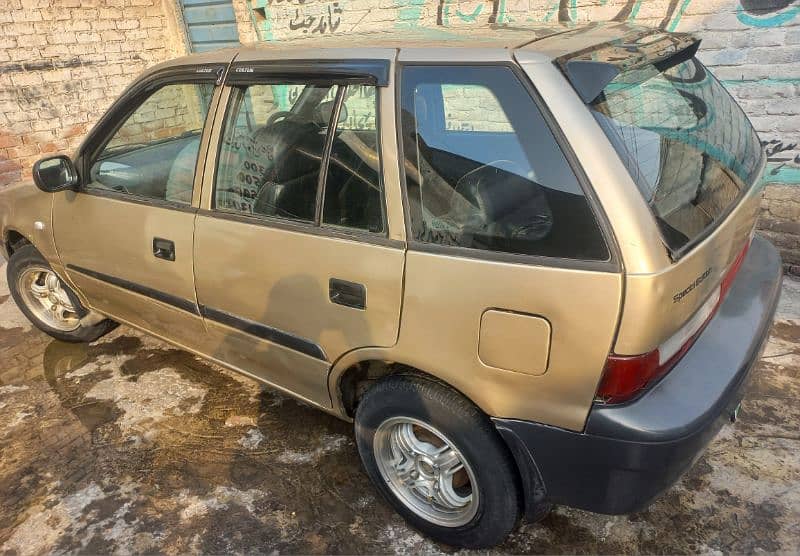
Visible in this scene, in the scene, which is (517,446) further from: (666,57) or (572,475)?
(666,57)

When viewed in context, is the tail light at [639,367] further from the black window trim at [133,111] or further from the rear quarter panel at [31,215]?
the rear quarter panel at [31,215]

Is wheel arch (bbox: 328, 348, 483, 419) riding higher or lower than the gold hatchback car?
lower

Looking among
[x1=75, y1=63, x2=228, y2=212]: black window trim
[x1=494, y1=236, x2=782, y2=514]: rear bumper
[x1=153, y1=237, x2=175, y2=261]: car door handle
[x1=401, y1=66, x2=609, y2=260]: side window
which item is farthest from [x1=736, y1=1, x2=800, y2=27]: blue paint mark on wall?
[x1=153, y1=237, x2=175, y2=261]: car door handle

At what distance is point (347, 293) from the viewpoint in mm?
1978

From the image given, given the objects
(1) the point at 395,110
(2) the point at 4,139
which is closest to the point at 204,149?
(1) the point at 395,110

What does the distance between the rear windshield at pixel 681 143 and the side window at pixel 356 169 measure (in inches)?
28.8

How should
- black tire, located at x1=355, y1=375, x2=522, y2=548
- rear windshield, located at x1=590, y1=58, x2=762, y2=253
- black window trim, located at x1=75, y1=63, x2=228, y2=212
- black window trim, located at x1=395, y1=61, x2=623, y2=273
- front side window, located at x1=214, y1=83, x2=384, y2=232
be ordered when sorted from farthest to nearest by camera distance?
black window trim, located at x1=75, y1=63, x2=228, y2=212 → front side window, located at x1=214, y1=83, x2=384, y2=232 → black tire, located at x1=355, y1=375, x2=522, y2=548 → rear windshield, located at x1=590, y1=58, x2=762, y2=253 → black window trim, located at x1=395, y1=61, x2=623, y2=273

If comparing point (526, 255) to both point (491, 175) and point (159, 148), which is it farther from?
point (159, 148)

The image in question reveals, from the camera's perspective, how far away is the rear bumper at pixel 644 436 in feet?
5.17

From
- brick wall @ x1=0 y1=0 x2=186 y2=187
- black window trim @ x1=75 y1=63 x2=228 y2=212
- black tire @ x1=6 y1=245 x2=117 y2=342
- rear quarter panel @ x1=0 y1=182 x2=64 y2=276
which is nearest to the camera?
black window trim @ x1=75 y1=63 x2=228 y2=212

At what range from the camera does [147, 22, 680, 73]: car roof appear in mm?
1741

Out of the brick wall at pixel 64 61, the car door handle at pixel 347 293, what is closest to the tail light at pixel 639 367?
the car door handle at pixel 347 293

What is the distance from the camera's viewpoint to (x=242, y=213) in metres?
2.29

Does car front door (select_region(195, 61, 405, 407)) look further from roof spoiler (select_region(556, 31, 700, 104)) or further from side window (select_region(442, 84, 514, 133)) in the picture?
roof spoiler (select_region(556, 31, 700, 104))
